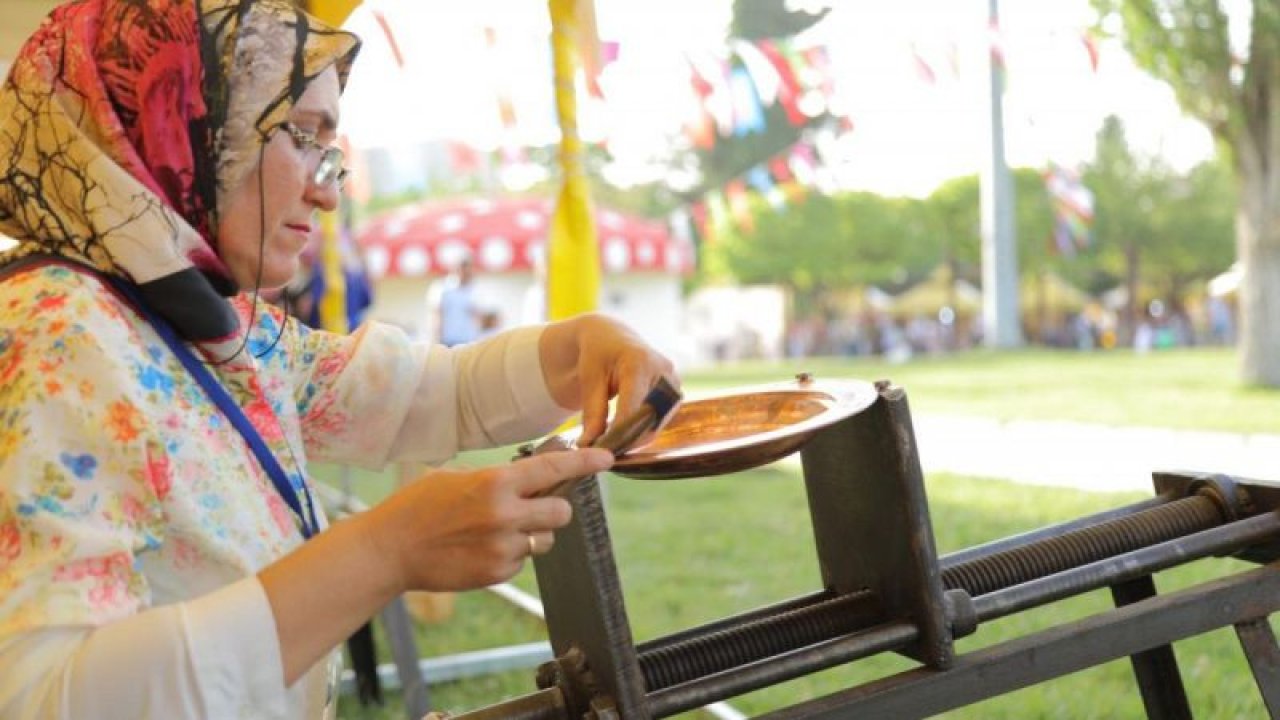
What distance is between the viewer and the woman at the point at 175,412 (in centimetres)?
116

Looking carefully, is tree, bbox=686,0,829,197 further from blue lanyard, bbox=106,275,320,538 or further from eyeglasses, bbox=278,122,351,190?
blue lanyard, bbox=106,275,320,538

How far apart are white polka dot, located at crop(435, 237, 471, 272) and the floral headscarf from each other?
69.0 feet

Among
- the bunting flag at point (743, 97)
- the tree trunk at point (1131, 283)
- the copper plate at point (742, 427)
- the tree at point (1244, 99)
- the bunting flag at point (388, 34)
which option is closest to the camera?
the copper plate at point (742, 427)

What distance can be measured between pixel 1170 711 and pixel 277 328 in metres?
1.73

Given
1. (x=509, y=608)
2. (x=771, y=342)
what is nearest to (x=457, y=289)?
(x=509, y=608)

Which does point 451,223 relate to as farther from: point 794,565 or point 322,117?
point 322,117

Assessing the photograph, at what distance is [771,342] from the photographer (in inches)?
1916

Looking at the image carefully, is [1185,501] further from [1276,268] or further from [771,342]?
[771,342]

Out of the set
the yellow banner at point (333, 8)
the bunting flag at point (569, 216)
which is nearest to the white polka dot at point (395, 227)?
the bunting flag at point (569, 216)

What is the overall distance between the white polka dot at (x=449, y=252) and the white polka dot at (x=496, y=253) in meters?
0.41

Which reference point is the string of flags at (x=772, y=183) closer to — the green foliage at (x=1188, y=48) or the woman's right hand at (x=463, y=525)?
the green foliage at (x=1188, y=48)

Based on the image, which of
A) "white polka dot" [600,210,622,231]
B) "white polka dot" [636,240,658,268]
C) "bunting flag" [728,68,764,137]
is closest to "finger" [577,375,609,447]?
"bunting flag" [728,68,764,137]

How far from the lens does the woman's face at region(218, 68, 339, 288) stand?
58.3 inches

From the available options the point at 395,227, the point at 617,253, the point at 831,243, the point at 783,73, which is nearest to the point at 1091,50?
the point at 783,73
